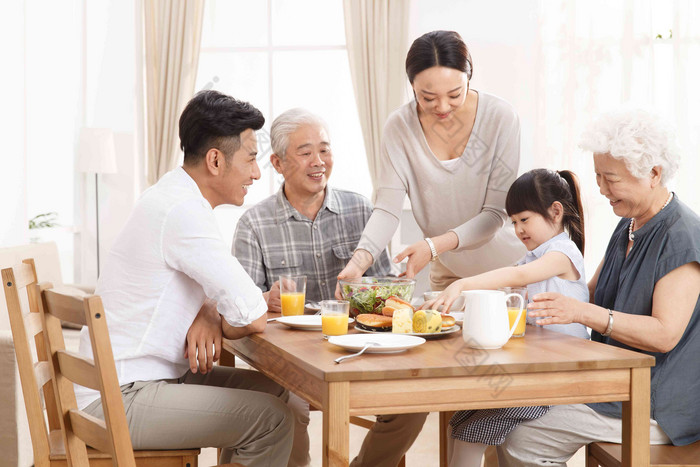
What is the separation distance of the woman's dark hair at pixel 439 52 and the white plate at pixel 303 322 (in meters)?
0.88

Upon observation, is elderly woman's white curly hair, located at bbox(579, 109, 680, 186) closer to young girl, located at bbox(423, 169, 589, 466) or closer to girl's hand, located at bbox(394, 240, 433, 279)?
young girl, located at bbox(423, 169, 589, 466)

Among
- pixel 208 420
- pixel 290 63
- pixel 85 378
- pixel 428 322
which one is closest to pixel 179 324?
pixel 208 420

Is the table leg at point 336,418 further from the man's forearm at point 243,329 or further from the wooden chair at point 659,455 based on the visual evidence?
the wooden chair at point 659,455

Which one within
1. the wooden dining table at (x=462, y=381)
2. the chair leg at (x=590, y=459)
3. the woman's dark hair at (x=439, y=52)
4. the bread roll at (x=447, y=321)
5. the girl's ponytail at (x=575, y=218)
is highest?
the woman's dark hair at (x=439, y=52)

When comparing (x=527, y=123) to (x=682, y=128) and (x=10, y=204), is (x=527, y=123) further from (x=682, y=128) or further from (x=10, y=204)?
(x=10, y=204)

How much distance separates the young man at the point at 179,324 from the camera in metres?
1.79

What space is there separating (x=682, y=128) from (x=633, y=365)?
4121 mm

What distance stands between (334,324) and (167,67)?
167 inches

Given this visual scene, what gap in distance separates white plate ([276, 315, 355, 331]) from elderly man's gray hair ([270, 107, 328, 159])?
0.78 meters

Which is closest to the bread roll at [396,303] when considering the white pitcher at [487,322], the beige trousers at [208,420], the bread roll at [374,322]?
the bread roll at [374,322]

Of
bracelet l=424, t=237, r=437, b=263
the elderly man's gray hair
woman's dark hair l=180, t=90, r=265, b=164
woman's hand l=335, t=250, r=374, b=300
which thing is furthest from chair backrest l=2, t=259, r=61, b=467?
bracelet l=424, t=237, r=437, b=263

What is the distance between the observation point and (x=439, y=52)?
7.68 ft

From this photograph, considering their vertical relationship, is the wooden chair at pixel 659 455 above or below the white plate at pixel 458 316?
below

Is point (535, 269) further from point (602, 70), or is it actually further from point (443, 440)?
point (602, 70)
